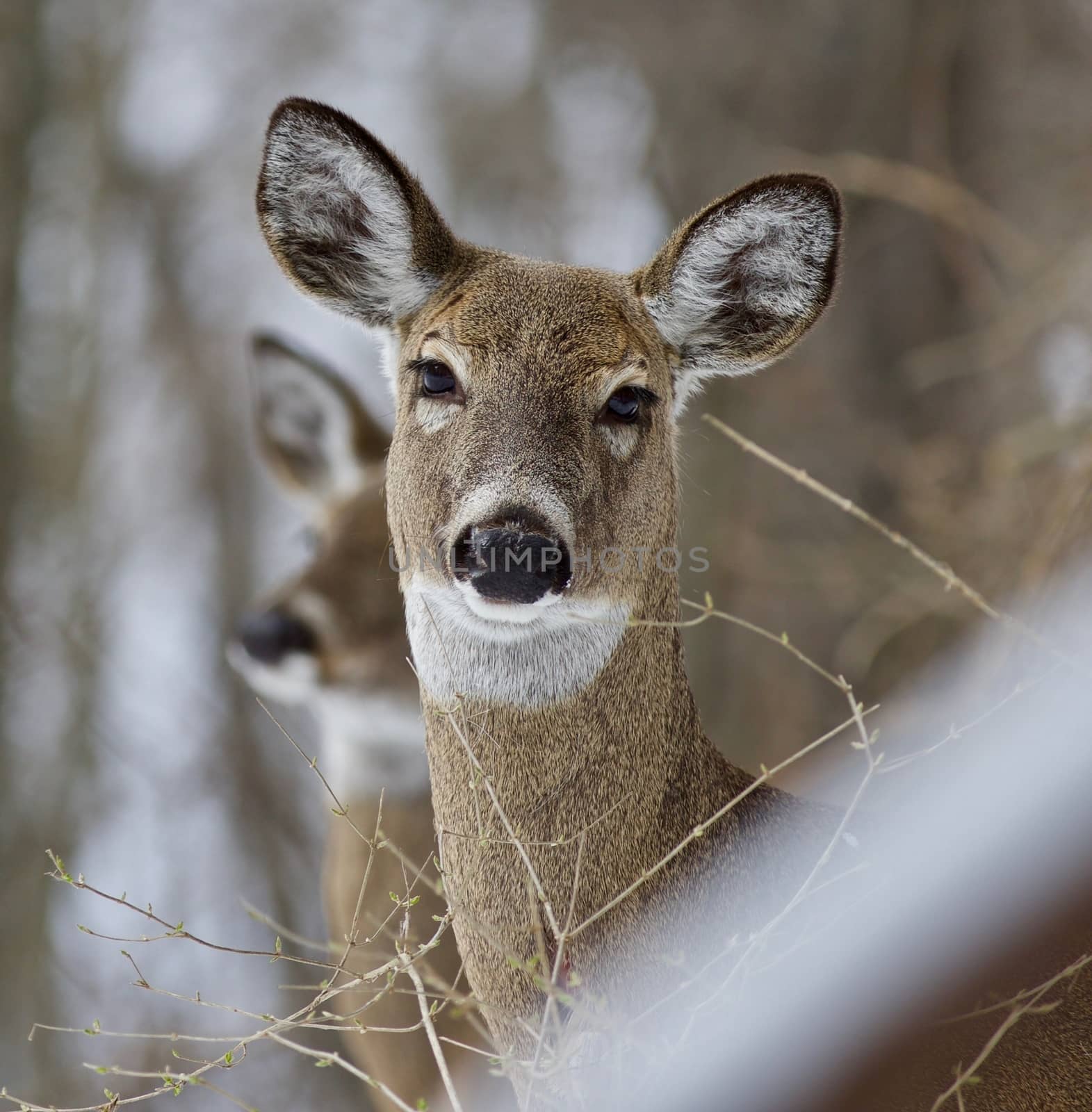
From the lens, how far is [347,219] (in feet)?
9.09

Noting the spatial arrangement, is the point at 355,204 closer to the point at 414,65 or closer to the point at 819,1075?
the point at 819,1075

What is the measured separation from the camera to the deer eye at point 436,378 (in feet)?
8.38

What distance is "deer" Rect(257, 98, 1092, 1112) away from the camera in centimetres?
233

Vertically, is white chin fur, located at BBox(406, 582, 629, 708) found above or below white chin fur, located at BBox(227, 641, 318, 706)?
below

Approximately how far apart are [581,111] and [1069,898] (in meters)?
5.83

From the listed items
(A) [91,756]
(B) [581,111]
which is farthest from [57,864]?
(B) [581,111]

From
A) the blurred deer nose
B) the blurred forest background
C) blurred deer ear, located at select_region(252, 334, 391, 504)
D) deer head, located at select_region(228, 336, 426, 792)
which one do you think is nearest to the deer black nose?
deer head, located at select_region(228, 336, 426, 792)

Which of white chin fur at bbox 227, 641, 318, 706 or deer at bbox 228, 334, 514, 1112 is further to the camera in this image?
white chin fur at bbox 227, 641, 318, 706

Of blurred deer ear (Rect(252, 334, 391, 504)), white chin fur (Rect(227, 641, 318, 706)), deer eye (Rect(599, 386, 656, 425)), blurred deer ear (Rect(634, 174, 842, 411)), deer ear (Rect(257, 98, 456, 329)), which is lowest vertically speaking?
deer eye (Rect(599, 386, 656, 425))

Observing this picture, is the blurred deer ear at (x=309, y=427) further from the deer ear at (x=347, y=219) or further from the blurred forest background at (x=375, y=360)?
the deer ear at (x=347, y=219)

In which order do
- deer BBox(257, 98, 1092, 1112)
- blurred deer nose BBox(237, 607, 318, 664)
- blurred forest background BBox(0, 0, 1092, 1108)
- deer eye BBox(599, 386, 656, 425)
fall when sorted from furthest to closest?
1. blurred forest background BBox(0, 0, 1092, 1108)
2. blurred deer nose BBox(237, 607, 318, 664)
3. deer eye BBox(599, 386, 656, 425)
4. deer BBox(257, 98, 1092, 1112)

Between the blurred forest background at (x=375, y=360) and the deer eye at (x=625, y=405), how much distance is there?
9.38 ft

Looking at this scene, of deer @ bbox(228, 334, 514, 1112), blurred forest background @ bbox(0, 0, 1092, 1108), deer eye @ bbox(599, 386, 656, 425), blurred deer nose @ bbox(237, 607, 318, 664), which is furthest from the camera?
blurred forest background @ bbox(0, 0, 1092, 1108)

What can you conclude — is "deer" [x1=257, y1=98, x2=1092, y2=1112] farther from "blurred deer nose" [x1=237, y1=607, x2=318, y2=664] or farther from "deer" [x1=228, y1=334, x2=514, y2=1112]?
"blurred deer nose" [x1=237, y1=607, x2=318, y2=664]
